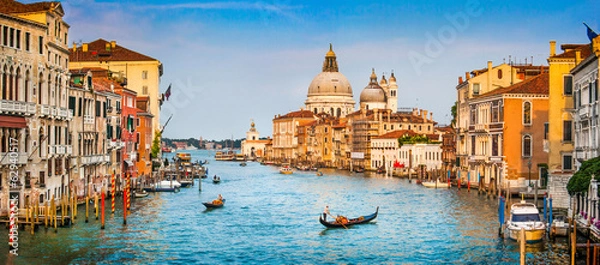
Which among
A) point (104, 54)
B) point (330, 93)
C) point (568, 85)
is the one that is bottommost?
point (568, 85)

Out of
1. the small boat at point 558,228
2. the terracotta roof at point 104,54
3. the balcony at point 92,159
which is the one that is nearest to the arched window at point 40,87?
the balcony at point 92,159

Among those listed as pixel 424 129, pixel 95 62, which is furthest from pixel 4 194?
pixel 424 129

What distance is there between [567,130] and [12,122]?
17352mm

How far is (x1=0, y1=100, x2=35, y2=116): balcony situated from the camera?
22047 mm

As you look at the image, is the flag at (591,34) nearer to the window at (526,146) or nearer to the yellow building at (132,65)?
the window at (526,146)

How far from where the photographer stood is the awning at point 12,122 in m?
22.1

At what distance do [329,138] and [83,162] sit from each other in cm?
6836

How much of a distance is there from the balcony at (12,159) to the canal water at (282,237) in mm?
2054

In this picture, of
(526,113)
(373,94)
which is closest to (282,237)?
(526,113)

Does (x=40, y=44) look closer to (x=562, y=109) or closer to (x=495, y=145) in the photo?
(x=562, y=109)

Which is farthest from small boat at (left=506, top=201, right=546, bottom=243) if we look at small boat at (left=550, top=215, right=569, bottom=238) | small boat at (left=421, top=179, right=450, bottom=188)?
small boat at (left=421, top=179, right=450, bottom=188)

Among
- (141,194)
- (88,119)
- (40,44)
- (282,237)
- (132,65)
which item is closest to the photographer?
(40,44)

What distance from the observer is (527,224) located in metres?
21.4

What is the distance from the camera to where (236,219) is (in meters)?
29.6
